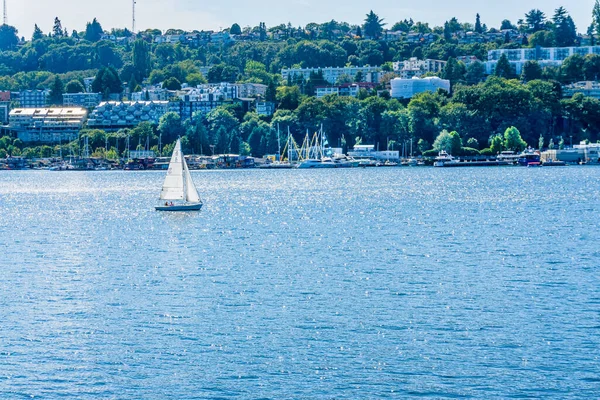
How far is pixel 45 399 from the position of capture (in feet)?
78.8

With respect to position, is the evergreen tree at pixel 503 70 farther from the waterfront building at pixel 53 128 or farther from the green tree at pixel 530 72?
the waterfront building at pixel 53 128

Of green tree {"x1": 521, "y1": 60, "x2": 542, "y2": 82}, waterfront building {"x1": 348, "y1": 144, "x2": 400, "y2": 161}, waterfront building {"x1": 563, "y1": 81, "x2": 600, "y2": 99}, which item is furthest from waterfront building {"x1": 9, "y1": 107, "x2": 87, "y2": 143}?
waterfront building {"x1": 563, "y1": 81, "x2": 600, "y2": 99}

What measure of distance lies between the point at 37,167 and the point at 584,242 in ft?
445

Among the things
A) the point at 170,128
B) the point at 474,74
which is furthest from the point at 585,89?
the point at 170,128

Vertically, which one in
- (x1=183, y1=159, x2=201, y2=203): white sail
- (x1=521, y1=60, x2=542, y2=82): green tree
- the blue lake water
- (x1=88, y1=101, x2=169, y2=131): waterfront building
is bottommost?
the blue lake water

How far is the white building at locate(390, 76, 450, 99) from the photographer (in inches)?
7259

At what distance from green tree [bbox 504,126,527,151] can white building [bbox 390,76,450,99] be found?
109ft

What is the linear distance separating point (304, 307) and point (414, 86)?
507ft

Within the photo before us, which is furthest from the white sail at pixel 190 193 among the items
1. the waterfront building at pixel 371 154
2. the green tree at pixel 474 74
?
the green tree at pixel 474 74

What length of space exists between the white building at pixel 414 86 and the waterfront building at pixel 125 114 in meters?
36.4

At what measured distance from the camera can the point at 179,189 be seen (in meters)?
67.0

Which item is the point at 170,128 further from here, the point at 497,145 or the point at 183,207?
the point at 183,207

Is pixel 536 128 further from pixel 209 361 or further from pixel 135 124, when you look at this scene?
pixel 209 361

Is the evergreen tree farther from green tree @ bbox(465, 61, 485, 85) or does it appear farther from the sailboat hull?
the sailboat hull
